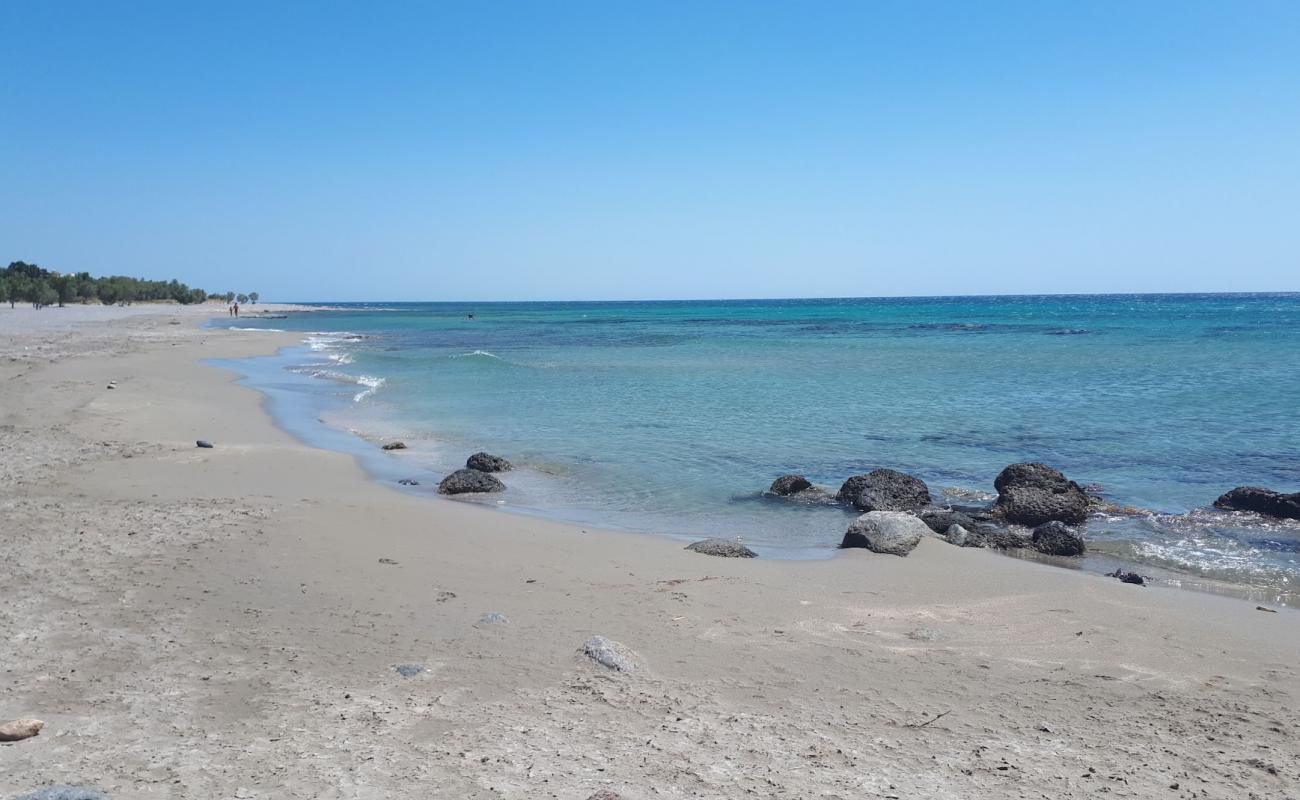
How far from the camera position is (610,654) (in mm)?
5695

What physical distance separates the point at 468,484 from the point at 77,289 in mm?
92979

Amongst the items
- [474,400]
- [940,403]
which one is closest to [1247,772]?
[940,403]

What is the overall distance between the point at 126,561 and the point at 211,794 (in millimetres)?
4341

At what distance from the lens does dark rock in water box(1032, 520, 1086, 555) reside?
9.62 m

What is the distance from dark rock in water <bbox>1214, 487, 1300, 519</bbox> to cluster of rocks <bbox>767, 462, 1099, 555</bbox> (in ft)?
4.96

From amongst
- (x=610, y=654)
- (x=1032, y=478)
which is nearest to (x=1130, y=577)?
(x=1032, y=478)

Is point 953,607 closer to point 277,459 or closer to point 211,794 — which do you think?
point 211,794

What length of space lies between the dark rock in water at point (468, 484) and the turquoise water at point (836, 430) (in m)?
0.42

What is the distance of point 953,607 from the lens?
7.38m

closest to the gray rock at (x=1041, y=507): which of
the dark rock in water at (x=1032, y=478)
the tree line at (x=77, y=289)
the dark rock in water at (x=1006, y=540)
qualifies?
the dark rock in water at (x=1032, y=478)

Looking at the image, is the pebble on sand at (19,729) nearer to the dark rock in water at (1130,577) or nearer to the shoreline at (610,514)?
the shoreline at (610,514)

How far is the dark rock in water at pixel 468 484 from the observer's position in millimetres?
11953

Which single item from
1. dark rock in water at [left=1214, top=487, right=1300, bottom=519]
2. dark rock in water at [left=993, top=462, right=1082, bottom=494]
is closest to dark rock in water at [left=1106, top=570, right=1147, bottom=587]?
dark rock in water at [left=993, top=462, right=1082, bottom=494]

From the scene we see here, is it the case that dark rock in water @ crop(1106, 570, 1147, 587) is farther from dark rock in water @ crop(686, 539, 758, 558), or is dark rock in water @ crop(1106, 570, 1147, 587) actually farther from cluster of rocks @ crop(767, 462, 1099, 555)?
dark rock in water @ crop(686, 539, 758, 558)
